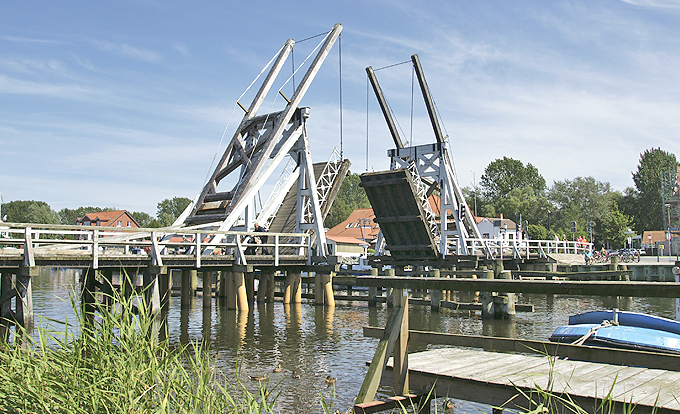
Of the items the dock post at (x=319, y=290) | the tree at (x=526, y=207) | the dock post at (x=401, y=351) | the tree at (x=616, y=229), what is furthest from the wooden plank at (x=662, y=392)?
the tree at (x=526, y=207)

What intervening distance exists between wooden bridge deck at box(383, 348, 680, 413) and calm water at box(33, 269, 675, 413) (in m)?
2.30

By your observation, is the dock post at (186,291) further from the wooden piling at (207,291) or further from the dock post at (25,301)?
the dock post at (25,301)

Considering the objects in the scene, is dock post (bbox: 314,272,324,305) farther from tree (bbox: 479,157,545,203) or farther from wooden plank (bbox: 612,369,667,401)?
tree (bbox: 479,157,545,203)

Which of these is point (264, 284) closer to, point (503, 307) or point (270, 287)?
point (270, 287)

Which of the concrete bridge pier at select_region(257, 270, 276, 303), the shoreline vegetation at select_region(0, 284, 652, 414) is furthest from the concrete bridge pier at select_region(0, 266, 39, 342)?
the concrete bridge pier at select_region(257, 270, 276, 303)

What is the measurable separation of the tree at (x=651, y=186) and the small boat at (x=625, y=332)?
8444 cm

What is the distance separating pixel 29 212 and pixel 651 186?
368 ft

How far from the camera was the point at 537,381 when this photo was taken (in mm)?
5566

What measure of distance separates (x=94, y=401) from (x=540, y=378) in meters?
3.99

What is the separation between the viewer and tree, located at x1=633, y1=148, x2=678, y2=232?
88.9m

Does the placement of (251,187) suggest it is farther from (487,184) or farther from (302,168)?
(487,184)

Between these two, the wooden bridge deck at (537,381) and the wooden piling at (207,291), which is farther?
the wooden piling at (207,291)

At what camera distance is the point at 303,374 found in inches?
444

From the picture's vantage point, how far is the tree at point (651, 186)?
88875mm
